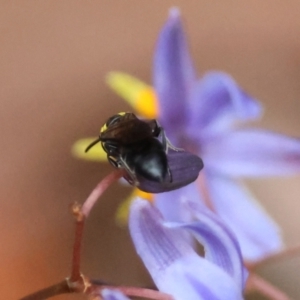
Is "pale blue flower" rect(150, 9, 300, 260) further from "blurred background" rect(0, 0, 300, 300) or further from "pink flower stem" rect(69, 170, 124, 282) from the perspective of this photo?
"pink flower stem" rect(69, 170, 124, 282)

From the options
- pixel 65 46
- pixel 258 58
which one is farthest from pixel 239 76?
pixel 65 46

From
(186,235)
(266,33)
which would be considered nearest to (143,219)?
(186,235)

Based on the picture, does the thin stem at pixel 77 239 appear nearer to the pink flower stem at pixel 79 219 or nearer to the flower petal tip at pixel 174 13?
the pink flower stem at pixel 79 219

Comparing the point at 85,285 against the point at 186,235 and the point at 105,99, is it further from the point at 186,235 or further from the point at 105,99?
the point at 105,99

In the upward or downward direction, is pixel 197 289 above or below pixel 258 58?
below

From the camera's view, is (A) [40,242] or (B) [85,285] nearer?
(B) [85,285]

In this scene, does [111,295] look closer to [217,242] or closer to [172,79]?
[217,242]
